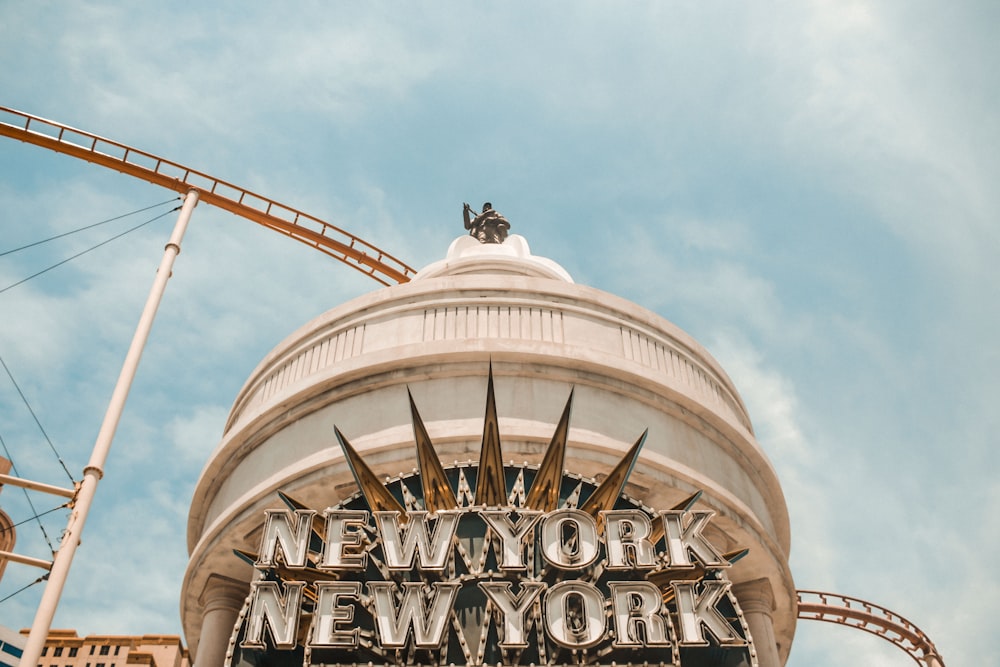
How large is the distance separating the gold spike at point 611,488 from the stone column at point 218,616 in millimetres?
6800

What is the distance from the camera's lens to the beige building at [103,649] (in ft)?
348

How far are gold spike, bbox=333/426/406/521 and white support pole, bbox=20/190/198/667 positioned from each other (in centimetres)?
468

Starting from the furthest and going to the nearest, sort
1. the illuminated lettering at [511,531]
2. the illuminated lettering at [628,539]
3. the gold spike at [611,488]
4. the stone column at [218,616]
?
the stone column at [218,616] < the gold spike at [611,488] < the illuminated lettering at [628,539] < the illuminated lettering at [511,531]

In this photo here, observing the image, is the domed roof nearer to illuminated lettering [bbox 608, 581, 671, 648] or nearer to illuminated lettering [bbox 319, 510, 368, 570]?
illuminated lettering [bbox 319, 510, 368, 570]

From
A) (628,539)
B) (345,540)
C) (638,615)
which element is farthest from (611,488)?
(345,540)

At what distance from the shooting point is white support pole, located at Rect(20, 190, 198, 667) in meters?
14.0

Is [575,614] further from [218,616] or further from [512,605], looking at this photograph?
[218,616]

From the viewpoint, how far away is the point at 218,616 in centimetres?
1720

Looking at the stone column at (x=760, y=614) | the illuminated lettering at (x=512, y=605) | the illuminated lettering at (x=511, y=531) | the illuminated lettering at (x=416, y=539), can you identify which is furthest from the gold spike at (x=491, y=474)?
the stone column at (x=760, y=614)

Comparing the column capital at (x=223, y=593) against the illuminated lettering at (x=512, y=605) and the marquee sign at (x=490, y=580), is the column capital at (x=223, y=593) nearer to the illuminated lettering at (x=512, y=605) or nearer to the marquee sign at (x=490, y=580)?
the marquee sign at (x=490, y=580)

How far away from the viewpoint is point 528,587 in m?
13.0

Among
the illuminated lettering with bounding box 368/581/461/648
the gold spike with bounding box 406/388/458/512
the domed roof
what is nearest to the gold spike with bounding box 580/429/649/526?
the gold spike with bounding box 406/388/458/512

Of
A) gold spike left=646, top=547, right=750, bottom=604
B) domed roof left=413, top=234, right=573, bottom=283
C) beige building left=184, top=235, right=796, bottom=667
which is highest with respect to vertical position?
domed roof left=413, top=234, right=573, bottom=283

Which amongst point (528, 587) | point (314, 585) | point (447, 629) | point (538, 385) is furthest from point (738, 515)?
point (314, 585)
